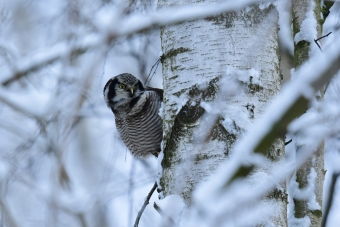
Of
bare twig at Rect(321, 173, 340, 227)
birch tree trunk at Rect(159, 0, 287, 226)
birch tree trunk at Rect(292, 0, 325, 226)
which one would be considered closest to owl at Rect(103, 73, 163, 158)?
bare twig at Rect(321, 173, 340, 227)

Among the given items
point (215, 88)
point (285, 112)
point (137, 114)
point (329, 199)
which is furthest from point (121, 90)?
point (285, 112)

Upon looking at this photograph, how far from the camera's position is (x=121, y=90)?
454 centimetres

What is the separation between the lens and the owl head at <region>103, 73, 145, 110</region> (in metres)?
4.43

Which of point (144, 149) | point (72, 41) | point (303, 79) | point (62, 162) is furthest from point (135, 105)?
point (303, 79)

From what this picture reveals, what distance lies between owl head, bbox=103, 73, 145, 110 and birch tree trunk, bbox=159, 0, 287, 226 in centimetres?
213

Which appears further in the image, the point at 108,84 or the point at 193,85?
the point at 108,84

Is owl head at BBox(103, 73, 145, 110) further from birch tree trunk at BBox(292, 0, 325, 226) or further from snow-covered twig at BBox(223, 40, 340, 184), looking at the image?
snow-covered twig at BBox(223, 40, 340, 184)

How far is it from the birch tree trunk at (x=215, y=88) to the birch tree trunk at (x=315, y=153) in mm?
523

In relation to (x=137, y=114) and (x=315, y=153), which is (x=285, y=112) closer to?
(x=315, y=153)

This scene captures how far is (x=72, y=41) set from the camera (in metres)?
1.46

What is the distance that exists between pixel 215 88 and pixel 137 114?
2150 mm

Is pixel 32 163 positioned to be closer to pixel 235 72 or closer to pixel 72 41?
pixel 235 72

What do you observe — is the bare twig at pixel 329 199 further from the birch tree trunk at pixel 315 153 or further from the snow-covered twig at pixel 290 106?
the snow-covered twig at pixel 290 106

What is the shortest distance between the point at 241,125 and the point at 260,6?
56 cm
